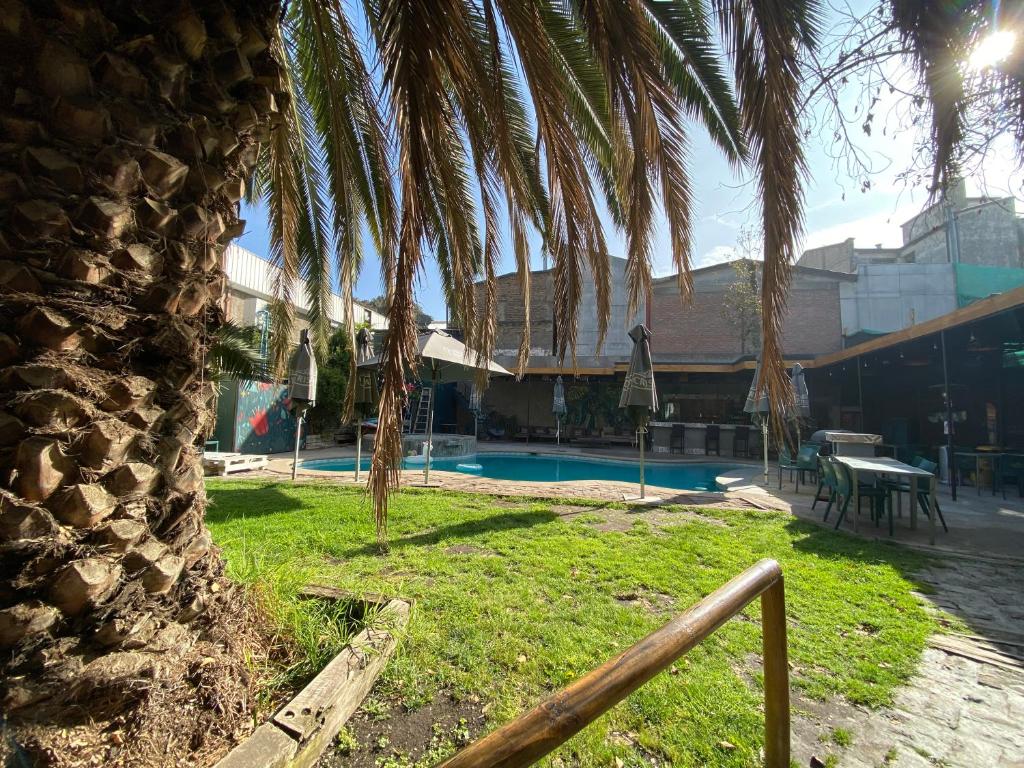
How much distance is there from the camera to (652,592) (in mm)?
3551

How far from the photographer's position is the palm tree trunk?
127 cm

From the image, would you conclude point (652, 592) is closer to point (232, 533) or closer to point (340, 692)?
point (340, 692)

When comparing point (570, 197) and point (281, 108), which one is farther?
point (570, 197)

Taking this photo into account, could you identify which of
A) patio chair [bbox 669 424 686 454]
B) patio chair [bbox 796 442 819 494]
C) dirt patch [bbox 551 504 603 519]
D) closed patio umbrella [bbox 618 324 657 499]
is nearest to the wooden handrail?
dirt patch [bbox 551 504 603 519]

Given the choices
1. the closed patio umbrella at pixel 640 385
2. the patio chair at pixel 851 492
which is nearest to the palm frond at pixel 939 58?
the patio chair at pixel 851 492

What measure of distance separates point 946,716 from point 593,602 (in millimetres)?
1907

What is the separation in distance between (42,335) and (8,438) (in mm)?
300

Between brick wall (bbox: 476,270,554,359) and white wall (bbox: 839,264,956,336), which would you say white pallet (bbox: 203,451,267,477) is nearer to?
brick wall (bbox: 476,270,554,359)

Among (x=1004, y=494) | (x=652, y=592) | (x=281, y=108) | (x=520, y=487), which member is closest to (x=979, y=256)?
(x=1004, y=494)

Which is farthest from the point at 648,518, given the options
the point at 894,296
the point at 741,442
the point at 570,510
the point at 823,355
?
the point at 894,296

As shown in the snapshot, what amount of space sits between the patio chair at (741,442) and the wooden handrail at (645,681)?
16.5 meters

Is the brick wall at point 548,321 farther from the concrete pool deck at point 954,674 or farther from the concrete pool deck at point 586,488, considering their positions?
the concrete pool deck at point 954,674

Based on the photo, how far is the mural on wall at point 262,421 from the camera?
43.1 feet

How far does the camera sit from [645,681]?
3.35 feet
